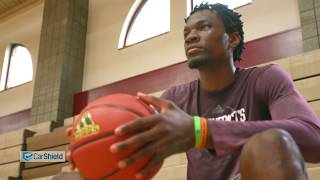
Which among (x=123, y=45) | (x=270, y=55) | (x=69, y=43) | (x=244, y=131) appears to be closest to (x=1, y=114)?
(x=69, y=43)

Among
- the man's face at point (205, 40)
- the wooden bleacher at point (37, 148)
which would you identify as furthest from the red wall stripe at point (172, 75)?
the man's face at point (205, 40)

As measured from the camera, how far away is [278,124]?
112 centimetres

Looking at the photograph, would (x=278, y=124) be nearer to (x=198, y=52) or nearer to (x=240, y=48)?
(x=198, y=52)

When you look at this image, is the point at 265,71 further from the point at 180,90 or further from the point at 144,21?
the point at 144,21

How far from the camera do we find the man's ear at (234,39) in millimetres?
1779

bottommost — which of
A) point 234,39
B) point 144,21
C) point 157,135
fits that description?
point 157,135

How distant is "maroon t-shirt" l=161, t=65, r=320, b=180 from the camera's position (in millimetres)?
1091

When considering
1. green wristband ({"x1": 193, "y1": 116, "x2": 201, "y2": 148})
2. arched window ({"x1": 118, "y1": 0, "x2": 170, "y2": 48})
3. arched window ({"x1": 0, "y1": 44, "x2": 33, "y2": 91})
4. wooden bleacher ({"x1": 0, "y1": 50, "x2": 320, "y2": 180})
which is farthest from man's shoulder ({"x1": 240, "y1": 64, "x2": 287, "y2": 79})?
arched window ({"x1": 0, "y1": 44, "x2": 33, "y2": 91})

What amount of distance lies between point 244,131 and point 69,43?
420cm

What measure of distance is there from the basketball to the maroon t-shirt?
201mm

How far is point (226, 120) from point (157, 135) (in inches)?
21.8

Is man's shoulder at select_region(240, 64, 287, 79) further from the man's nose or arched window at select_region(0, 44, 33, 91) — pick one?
arched window at select_region(0, 44, 33, 91)

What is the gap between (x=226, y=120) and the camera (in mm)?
1413

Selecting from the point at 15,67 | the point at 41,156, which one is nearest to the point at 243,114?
the point at 41,156
